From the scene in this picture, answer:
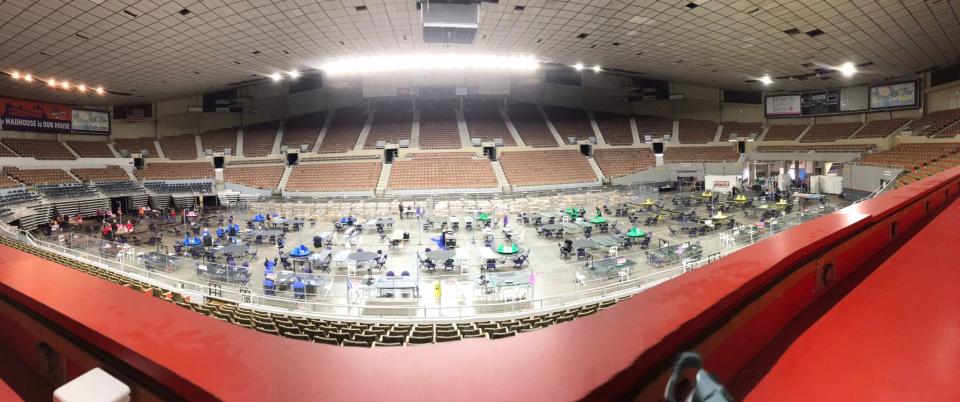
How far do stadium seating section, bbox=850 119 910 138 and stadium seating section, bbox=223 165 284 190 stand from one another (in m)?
53.6

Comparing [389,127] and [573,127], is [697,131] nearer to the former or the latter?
[573,127]

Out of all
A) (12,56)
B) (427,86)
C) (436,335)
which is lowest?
(436,335)

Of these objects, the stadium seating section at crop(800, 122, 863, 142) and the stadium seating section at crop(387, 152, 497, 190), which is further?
the stadium seating section at crop(800, 122, 863, 142)

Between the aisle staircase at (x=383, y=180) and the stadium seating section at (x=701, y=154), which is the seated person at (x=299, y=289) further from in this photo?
the stadium seating section at (x=701, y=154)

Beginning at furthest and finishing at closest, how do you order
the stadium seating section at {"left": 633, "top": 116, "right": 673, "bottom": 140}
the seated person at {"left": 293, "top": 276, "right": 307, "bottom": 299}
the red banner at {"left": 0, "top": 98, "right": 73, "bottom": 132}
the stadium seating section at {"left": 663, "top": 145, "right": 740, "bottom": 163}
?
1. the stadium seating section at {"left": 633, "top": 116, "right": 673, "bottom": 140}
2. the stadium seating section at {"left": 663, "top": 145, "right": 740, "bottom": 163}
3. the red banner at {"left": 0, "top": 98, "right": 73, "bottom": 132}
4. the seated person at {"left": 293, "top": 276, "right": 307, "bottom": 299}

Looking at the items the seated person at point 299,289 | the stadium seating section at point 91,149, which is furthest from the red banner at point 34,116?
the seated person at point 299,289

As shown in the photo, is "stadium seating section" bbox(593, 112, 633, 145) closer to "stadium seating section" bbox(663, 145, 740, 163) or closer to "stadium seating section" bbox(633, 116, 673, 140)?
"stadium seating section" bbox(633, 116, 673, 140)

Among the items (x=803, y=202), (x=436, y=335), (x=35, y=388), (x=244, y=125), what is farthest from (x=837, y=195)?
(x=244, y=125)

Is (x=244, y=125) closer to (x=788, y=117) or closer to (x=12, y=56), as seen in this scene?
(x=12, y=56)

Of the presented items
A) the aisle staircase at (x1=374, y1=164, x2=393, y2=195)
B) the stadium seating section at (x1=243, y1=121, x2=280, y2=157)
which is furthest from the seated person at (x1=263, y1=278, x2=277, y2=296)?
the stadium seating section at (x1=243, y1=121, x2=280, y2=157)

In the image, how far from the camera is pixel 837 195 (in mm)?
30172

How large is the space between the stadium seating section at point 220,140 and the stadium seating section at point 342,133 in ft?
32.2

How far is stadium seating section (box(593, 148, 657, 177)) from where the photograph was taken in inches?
1629

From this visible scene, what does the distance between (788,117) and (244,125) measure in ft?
203
